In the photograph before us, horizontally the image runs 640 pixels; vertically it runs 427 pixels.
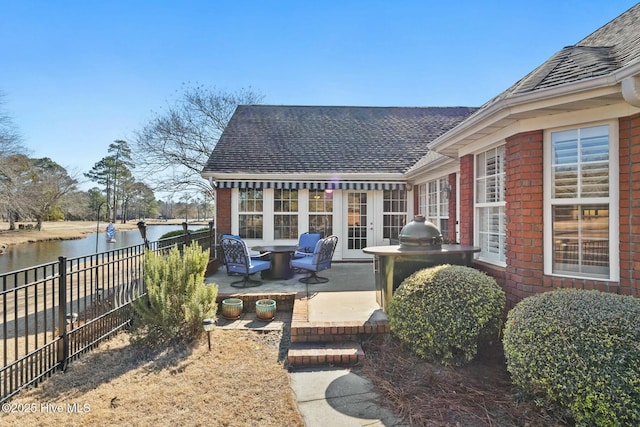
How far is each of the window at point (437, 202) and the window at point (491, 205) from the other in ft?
6.49

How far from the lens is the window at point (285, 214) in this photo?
11.7 metres

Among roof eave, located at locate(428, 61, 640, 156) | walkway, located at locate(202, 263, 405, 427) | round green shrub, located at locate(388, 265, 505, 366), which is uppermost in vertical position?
roof eave, located at locate(428, 61, 640, 156)

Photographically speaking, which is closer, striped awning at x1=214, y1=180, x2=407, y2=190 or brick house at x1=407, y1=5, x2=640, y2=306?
brick house at x1=407, y1=5, x2=640, y2=306

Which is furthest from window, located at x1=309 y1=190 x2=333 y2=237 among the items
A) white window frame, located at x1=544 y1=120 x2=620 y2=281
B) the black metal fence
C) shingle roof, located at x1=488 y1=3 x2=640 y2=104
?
white window frame, located at x1=544 y1=120 x2=620 y2=281

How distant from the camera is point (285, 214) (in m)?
11.7

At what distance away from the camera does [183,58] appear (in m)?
14.8

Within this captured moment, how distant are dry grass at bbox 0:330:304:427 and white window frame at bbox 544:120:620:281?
388cm

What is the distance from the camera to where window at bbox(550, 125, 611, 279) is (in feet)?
13.3

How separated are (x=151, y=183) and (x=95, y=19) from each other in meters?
13.2

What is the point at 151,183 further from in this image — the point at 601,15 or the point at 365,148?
the point at 601,15

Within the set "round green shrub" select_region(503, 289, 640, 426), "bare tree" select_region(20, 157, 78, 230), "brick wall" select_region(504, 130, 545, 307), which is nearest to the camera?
"round green shrub" select_region(503, 289, 640, 426)

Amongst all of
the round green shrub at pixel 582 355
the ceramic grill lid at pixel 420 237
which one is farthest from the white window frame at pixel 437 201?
the round green shrub at pixel 582 355

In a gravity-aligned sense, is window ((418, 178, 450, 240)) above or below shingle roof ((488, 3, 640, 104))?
below

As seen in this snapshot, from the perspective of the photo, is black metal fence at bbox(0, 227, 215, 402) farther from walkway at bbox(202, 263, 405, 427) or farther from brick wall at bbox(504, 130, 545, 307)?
brick wall at bbox(504, 130, 545, 307)
